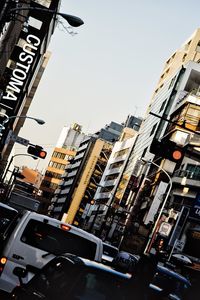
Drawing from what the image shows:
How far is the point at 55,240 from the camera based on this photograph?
10.4 meters

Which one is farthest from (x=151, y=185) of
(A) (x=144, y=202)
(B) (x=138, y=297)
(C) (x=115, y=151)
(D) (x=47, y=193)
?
(D) (x=47, y=193)

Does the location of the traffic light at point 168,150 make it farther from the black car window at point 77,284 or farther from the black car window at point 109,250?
the black car window at point 77,284

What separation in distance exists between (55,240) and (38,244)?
0.37m

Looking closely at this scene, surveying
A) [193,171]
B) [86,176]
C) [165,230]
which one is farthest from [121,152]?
[165,230]

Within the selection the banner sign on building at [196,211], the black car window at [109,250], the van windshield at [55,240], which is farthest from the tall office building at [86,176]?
the van windshield at [55,240]

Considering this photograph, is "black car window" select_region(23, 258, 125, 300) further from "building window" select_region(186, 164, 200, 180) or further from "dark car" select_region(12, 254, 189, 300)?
"building window" select_region(186, 164, 200, 180)

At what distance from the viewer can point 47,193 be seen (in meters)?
200

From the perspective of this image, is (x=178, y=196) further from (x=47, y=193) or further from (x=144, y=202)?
(x=47, y=193)

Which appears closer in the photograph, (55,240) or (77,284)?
(77,284)

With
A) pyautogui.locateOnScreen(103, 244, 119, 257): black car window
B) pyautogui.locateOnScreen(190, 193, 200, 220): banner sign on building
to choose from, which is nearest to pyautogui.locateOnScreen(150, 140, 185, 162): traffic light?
pyautogui.locateOnScreen(103, 244, 119, 257): black car window

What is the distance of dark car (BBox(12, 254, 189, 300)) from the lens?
6.69m

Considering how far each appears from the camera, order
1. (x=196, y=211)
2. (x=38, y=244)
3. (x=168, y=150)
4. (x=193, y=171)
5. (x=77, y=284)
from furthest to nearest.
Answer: (x=193, y=171), (x=196, y=211), (x=168, y=150), (x=38, y=244), (x=77, y=284)

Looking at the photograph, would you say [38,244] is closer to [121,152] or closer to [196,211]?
[196,211]

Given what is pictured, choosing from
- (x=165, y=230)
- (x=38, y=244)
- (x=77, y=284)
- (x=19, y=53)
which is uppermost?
(x=19, y=53)
